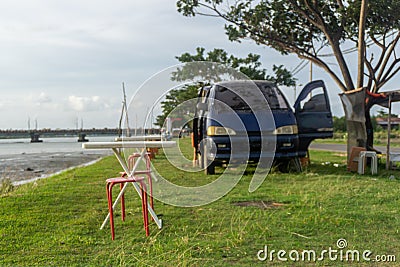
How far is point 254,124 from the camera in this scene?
9539 mm

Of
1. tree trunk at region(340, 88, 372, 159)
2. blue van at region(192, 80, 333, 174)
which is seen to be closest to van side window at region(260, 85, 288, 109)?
blue van at region(192, 80, 333, 174)

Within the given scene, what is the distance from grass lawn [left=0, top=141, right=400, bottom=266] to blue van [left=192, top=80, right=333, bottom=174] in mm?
1768

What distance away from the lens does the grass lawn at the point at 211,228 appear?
415 centimetres

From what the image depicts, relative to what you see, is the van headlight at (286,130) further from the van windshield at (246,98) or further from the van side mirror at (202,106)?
the van side mirror at (202,106)

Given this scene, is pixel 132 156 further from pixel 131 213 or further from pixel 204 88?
pixel 204 88

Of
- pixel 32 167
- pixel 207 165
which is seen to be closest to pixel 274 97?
pixel 207 165

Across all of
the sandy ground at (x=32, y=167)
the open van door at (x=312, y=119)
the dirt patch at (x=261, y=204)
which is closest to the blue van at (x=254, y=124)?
the open van door at (x=312, y=119)

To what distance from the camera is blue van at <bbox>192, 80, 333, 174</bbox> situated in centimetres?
956

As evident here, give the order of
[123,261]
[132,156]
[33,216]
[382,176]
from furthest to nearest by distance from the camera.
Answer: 1. [382,176]
2. [132,156]
3. [33,216]
4. [123,261]

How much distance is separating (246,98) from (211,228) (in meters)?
5.14

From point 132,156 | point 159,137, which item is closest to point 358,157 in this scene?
point 159,137

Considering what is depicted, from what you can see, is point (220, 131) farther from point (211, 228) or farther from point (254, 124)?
point (211, 228)

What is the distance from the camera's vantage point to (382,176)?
967 centimetres

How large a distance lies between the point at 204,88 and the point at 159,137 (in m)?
2.46
